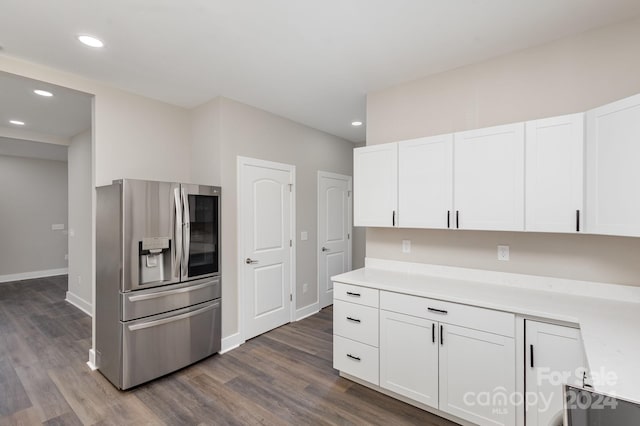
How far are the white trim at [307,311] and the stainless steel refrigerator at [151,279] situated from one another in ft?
4.42

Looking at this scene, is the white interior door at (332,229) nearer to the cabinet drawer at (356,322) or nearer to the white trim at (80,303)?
the cabinet drawer at (356,322)

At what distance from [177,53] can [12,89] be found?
2.16 metres

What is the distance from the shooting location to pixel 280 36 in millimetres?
2105

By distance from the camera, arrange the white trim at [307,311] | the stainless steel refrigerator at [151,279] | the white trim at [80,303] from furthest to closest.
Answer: the white trim at [80,303]
the white trim at [307,311]
the stainless steel refrigerator at [151,279]

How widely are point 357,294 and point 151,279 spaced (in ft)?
6.04

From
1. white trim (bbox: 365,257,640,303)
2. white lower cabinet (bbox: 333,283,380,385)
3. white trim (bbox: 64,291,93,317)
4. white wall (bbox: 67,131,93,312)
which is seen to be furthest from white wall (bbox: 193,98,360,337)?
white trim (bbox: 64,291,93,317)

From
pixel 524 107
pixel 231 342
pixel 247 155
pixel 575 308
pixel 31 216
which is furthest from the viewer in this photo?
pixel 31 216

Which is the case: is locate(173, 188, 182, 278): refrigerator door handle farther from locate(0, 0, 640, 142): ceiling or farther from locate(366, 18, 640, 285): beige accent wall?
locate(366, 18, 640, 285): beige accent wall

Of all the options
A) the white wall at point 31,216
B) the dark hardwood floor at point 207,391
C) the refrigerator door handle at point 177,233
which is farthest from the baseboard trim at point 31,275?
the refrigerator door handle at point 177,233

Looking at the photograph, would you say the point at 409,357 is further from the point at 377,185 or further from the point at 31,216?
the point at 31,216

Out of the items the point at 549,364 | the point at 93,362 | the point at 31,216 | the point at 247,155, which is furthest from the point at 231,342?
the point at 31,216

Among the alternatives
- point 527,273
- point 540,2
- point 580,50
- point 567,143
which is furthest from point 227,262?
point 580,50

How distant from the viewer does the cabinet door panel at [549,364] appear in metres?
1.65

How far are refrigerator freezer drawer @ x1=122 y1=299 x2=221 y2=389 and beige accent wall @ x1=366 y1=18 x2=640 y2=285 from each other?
193cm
